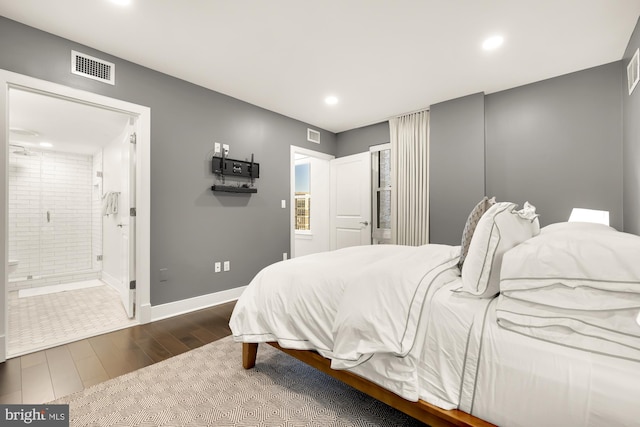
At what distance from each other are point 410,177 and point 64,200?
19.5 feet

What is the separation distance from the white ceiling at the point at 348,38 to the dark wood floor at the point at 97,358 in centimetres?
264

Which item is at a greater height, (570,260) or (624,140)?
(624,140)

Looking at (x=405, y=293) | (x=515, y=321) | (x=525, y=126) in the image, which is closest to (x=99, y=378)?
(x=405, y=293)

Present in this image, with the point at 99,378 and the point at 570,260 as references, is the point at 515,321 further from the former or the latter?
the point at 99,378

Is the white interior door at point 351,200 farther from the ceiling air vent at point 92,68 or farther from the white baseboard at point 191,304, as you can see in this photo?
the ceiling air vent at point 92,68

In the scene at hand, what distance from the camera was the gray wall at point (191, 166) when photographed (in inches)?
95.6

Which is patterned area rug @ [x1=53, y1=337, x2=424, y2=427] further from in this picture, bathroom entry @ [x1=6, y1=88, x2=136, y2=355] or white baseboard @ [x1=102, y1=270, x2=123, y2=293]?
white baseboard @ [x1=102, y1=270, x2=123, y2=293]

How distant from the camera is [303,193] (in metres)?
6.00

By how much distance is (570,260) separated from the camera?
1.04 metres

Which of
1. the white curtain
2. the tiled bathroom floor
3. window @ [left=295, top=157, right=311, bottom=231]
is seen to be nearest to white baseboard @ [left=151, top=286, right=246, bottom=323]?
the tiled bathroom floor

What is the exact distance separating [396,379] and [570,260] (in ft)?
2.70

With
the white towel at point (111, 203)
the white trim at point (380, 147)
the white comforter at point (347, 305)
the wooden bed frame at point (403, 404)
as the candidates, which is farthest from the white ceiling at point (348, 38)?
the wooden bed frame at point (403, 404)

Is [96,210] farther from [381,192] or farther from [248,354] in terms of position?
[381,192]

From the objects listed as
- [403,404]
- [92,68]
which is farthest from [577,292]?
[92,68]
